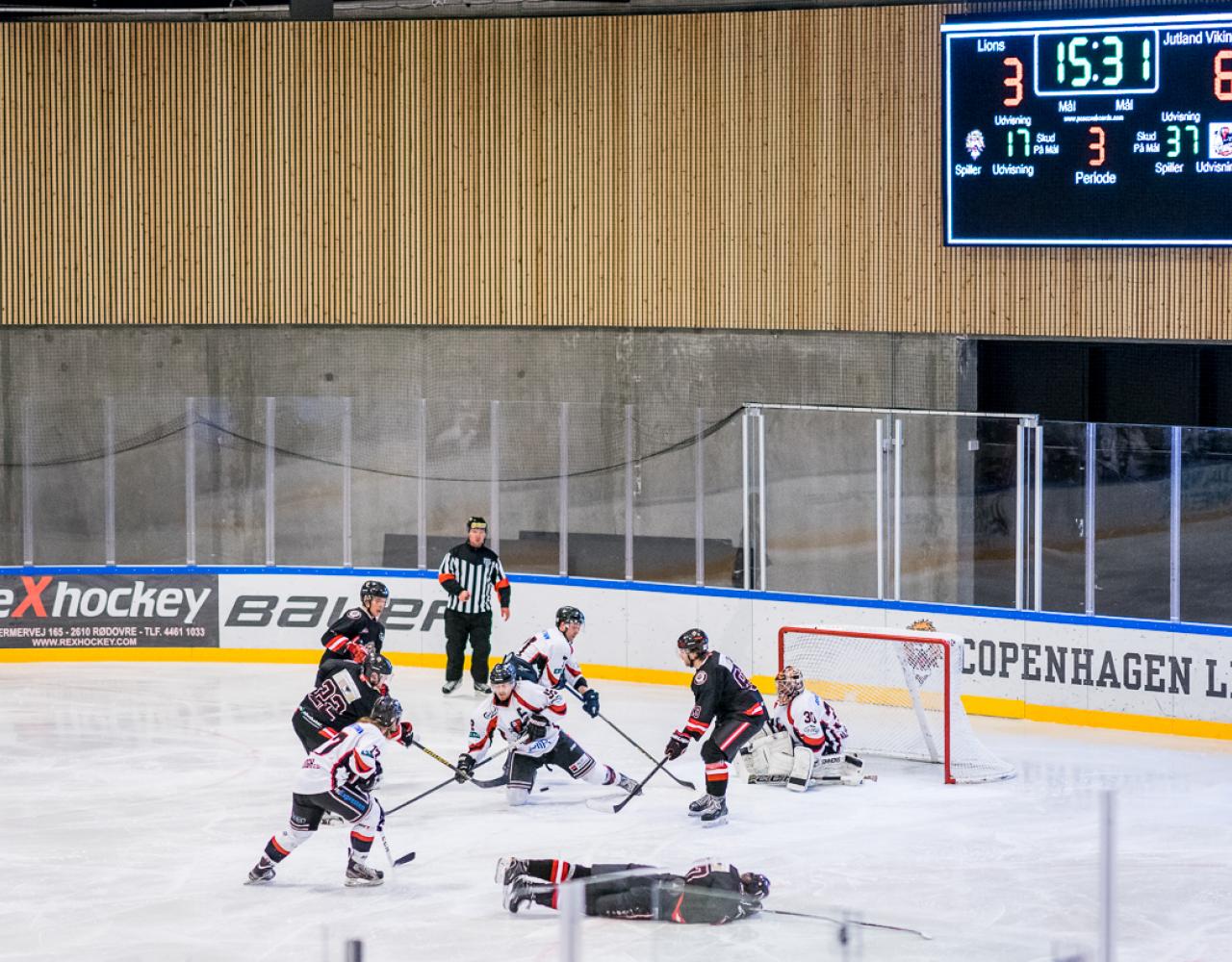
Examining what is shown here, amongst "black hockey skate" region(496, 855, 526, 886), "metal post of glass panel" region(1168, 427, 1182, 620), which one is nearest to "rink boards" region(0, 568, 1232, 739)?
"metal post of glass panel" region(1168, 427, 1182, 620)

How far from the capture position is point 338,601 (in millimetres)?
15031

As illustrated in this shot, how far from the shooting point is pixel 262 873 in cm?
902

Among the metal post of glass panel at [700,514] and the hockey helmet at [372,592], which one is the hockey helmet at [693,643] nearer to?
the hockey helmet at [372,592]

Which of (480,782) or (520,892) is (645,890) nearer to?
(520,892)

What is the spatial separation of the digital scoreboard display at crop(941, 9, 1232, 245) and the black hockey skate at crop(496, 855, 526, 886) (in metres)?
6.64

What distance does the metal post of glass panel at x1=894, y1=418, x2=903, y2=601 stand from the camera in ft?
44.0

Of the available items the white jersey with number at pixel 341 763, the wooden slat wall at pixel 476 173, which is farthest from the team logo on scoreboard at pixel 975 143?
the white jersey with number at pixel 341 763

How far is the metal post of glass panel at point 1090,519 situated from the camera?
12.7m

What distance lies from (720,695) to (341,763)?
2331mm

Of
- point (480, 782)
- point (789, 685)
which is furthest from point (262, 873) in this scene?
point (789, 685)

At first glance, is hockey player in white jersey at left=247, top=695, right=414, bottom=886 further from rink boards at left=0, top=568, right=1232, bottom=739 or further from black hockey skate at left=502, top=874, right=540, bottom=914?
rink boards at left=0, top=568, right=1232, bottom=739

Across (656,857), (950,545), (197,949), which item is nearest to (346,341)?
(950,545)

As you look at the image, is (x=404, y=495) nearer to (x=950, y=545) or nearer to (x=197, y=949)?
(x=950, y=545)

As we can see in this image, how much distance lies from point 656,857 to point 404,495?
671 centimetres
